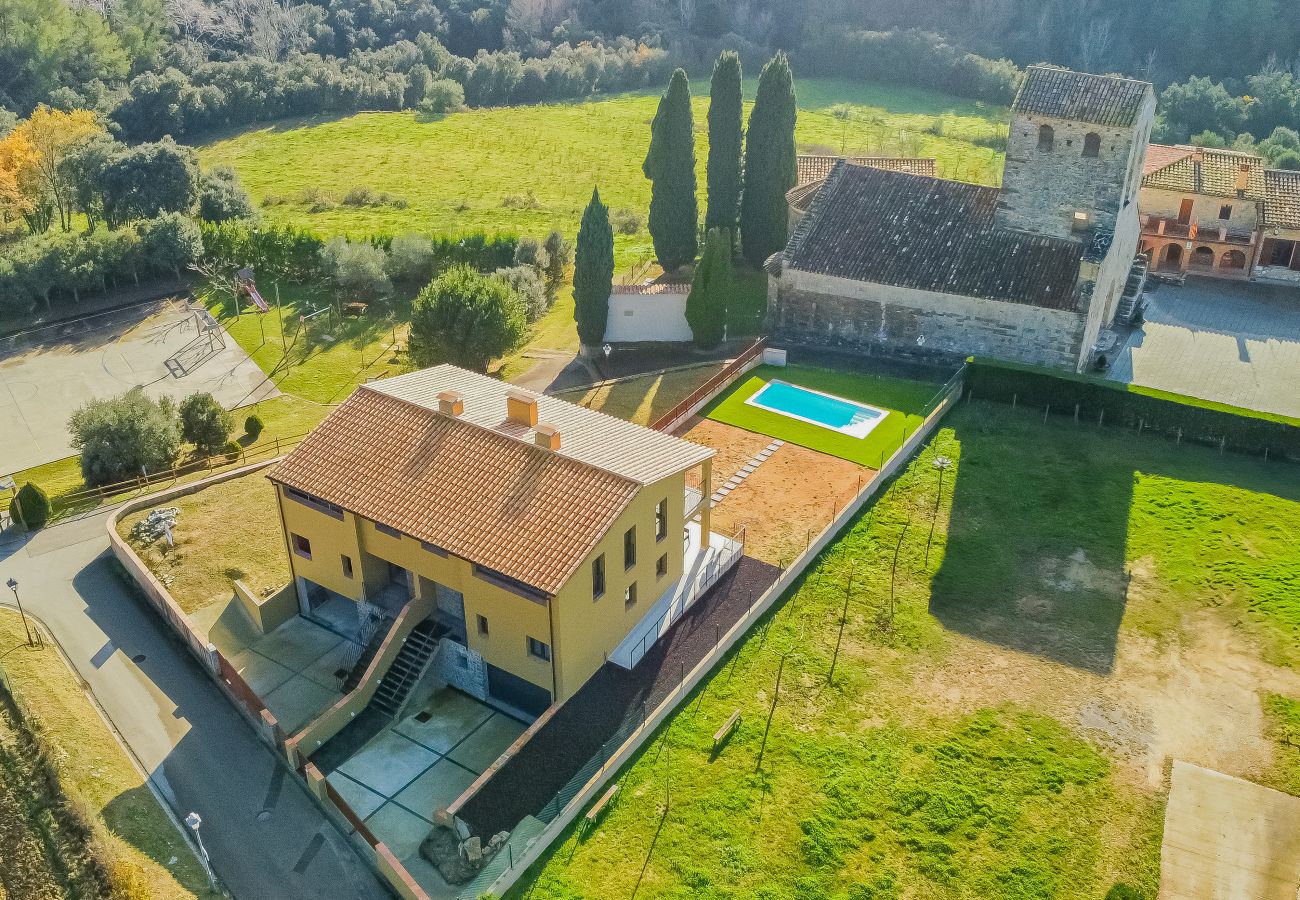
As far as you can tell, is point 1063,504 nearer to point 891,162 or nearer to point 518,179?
A: point 891,162

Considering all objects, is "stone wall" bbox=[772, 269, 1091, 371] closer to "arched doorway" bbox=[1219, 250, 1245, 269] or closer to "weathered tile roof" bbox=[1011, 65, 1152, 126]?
"weathered tile roof" bbox=[1011, 65, 1152, 126]

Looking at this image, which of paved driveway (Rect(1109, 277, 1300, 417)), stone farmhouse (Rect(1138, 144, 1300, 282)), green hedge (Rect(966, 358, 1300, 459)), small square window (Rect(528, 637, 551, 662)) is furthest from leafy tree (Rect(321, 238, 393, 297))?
stone farmhouse (Rect(1138, 144, 1300, 282))

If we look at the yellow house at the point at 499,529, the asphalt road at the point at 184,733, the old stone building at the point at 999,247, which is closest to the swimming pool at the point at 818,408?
the old stone building at the point at 999,247

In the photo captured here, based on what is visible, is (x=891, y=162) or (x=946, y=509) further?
(x=891, y=162)

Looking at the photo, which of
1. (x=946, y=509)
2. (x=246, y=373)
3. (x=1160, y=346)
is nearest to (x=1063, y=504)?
(x=946, y=509)

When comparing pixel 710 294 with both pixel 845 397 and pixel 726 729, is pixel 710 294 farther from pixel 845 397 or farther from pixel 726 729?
pixel 726 729

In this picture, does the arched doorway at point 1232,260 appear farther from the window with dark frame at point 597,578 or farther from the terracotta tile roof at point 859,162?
the window with dark frame at point 597,578
